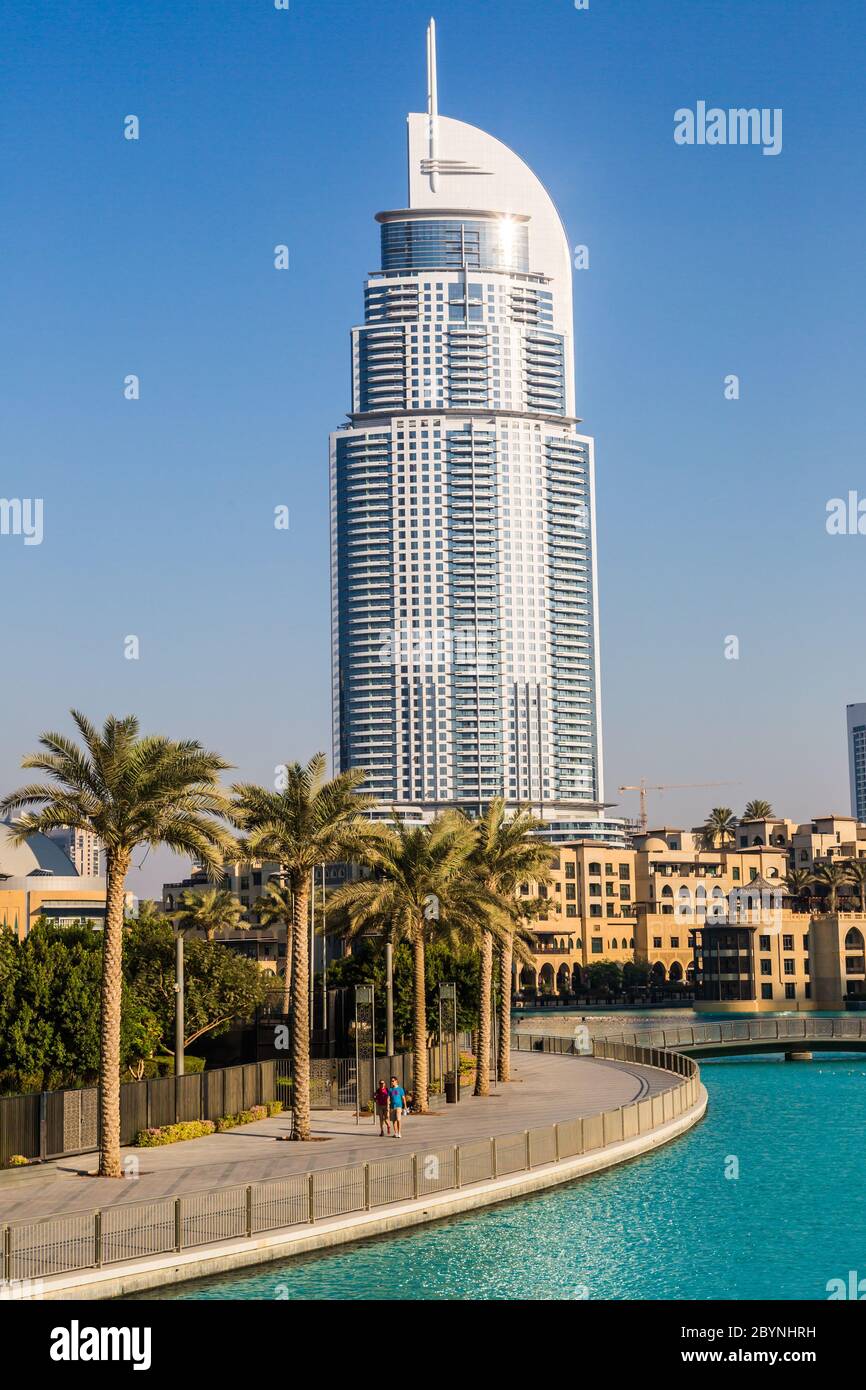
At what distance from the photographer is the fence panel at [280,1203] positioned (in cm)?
2803

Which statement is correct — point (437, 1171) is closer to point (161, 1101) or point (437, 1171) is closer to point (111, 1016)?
point (111, 1016)

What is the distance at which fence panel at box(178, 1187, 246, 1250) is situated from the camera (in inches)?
1040

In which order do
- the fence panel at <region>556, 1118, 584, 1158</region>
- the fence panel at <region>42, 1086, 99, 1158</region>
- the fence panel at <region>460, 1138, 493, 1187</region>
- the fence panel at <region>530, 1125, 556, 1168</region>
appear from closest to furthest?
the fence panel at <region>460, 1138, 493, 1187</region> → the fence panel at <region>530, 1125, 556, 1168</region> → the fence panel at <region>556, 1118, 584, 1158</region> → the fence panel at <region>42, 1086, 99, 1158</region>

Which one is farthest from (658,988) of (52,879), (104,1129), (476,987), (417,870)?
(104,1129)

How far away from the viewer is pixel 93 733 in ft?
119

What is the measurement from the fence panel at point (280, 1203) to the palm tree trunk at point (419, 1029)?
19.1 metres

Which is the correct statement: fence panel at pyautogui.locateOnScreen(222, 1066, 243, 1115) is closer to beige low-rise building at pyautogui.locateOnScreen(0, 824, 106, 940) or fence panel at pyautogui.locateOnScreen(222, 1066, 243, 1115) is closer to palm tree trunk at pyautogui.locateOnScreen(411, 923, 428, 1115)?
palm tree trunk at pyautogui.locateOnScreen(411, 923, 428, 1115)

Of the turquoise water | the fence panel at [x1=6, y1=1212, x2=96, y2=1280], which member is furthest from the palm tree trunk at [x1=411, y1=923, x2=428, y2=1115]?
the fence panel at [x1=6, y1=1212, x2=96, y2=1280]

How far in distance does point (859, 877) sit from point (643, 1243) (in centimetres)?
14956

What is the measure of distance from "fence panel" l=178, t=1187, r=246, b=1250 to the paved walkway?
4151 millimetres

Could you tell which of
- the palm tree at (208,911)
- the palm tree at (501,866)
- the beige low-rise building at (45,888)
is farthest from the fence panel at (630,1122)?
the beige low-rise building at (45,888)

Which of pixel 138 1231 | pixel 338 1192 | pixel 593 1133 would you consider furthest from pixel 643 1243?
pixel 138 1231
